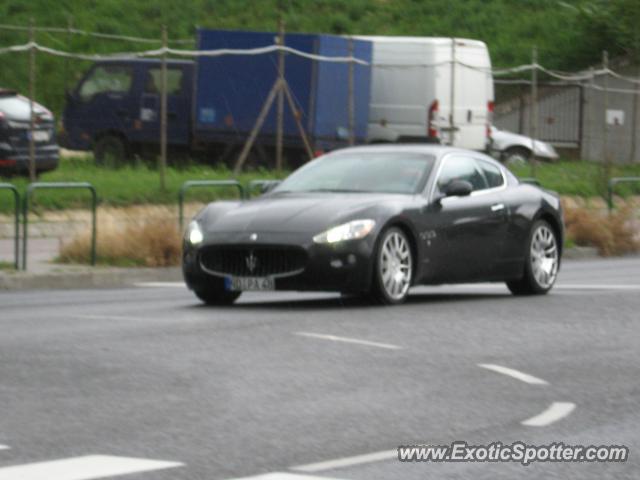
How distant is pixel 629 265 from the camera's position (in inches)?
944

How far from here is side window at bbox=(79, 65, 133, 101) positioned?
34.9 m

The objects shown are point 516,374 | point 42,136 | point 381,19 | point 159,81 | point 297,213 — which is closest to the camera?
point 516,374

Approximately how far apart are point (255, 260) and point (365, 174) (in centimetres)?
171

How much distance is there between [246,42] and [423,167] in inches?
652

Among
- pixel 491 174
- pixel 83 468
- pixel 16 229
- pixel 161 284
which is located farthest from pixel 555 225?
pixel 83 468

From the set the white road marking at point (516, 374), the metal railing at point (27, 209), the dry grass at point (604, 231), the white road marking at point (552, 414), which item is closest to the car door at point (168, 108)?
the dry grass at point (604, 231)

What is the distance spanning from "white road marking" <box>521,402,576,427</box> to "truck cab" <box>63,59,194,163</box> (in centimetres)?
2480

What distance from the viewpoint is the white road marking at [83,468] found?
7676 mm

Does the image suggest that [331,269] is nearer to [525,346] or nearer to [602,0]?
[525,346]

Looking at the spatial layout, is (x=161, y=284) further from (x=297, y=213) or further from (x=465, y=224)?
(x=297, y=213)

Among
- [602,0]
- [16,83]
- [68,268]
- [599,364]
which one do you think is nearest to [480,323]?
[599,364]

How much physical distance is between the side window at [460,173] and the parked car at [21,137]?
1164cm

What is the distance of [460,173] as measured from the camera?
57.2ft

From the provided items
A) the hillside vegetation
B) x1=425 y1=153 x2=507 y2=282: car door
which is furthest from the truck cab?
x1=425 y1=153 x2=507 y2=282: car door
